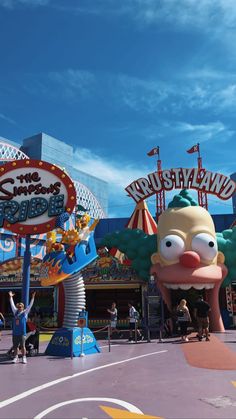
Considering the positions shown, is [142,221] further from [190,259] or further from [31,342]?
[31,342]

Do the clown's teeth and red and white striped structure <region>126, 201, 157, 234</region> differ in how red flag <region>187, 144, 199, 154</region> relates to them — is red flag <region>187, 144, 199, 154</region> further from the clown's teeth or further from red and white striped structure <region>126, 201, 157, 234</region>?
the clown's teeth

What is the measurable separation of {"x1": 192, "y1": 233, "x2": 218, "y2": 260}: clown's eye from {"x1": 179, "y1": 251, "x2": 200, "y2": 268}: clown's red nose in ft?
1.33

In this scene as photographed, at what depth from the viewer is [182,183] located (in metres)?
22.1

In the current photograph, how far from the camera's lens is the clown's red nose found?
15641 mm

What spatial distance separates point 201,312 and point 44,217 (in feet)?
19.8

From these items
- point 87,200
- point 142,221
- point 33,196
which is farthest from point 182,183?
point 87,200

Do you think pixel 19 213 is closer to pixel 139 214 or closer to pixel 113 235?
pixel 113 235

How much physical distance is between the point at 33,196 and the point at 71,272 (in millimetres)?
3043

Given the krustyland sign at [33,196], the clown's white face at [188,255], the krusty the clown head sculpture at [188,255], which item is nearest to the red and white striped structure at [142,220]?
the krusty the clown head sculpture at [188,255]

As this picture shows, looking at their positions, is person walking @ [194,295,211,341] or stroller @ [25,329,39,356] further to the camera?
person walking @ [194,295,211,341]

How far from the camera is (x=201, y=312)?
43.7 ft

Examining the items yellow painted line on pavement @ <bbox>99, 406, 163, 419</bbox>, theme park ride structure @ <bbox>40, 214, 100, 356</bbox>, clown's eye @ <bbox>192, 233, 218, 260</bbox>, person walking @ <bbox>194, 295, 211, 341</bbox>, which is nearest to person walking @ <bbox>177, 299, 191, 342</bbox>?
person walking @ <bbox>194, 295, 211, 341</bbox>

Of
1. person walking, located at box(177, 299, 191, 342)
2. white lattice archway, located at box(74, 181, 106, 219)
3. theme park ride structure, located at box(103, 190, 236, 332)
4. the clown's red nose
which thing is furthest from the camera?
white lattice archway, located at box(74, 181, 106, 219)

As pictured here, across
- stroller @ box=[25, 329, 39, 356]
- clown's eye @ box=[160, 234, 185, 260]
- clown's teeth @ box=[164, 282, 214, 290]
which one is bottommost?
stroller @ box=[25, 329, 39, 356]
